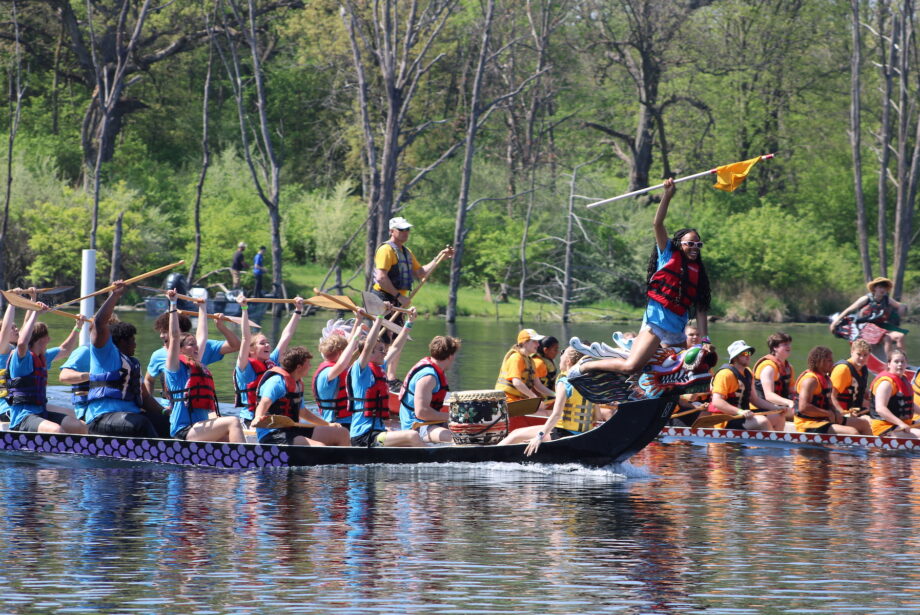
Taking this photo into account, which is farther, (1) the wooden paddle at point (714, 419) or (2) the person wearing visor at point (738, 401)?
(2) the person wearing visor at point (738, 401)

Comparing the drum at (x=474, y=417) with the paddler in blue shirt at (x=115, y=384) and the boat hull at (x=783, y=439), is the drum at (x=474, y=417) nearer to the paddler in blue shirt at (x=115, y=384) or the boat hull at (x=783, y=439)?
the paddler in blue shirt at (x=115, y=384)

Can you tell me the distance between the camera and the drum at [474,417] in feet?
38.2

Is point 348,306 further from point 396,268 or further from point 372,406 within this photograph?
point 372,406

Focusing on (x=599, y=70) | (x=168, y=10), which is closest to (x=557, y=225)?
(x=599, y=70)

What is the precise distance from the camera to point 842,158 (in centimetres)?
5119

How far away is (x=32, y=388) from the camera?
12.2 metres

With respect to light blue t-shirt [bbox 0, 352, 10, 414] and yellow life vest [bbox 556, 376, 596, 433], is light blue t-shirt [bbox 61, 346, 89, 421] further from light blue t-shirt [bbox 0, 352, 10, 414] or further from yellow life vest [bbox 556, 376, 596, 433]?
yellow life vest [bbox 556, 376, 596, 433]

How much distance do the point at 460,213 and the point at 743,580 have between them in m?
30.2

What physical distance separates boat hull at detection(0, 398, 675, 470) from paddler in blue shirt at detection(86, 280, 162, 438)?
14 centimetres

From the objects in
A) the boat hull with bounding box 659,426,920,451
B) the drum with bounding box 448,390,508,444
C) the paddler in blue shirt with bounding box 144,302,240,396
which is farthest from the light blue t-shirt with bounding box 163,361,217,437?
the boat hull with bounding box 659,426,920,451

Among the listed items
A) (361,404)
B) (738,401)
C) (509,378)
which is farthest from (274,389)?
(738,401)

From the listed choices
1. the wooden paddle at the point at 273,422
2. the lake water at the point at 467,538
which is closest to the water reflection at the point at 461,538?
the lake water at the point at 467,538

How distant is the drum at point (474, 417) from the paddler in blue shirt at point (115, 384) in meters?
2.57

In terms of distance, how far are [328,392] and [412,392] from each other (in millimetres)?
807
